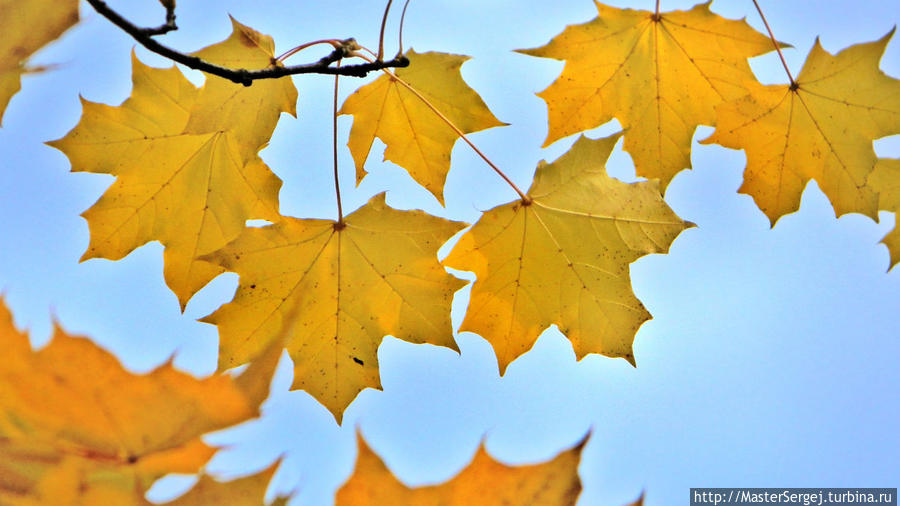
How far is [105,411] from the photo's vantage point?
129cm

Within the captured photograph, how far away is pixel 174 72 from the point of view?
4.83 feet

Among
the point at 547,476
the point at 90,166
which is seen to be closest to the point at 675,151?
the point at 547,476

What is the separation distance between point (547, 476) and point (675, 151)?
0.79m

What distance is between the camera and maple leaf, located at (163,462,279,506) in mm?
1181

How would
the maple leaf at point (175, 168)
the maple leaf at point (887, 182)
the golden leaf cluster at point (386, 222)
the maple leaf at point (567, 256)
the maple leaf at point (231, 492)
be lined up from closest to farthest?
the maple leaf at point (231, 492)
the golden leaf cluster at point (386, 222)
the maple leaf at point (175, 168)
the maple leaf at point (567, 256)
the maple leaf at point (887, 182)

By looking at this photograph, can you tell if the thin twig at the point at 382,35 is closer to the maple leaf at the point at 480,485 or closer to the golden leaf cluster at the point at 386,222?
the golden leaf cluster at the point at 386,222

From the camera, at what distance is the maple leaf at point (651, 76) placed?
1.65 meters

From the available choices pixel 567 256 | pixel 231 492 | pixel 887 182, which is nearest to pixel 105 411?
pixel 231 492

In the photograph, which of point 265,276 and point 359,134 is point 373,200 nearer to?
point 359,134

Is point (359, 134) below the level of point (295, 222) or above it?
above

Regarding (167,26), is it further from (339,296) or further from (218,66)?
(339,296)

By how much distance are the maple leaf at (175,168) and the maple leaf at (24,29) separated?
5.2 inches

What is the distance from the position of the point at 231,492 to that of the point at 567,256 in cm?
80

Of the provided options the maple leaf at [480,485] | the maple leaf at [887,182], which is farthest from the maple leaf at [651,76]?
the maple leaf at [480,485]
